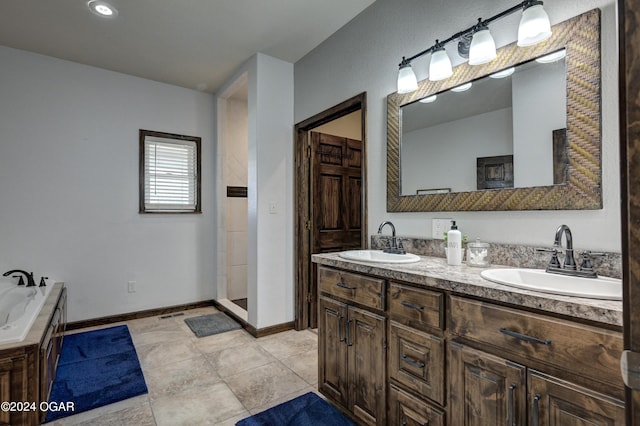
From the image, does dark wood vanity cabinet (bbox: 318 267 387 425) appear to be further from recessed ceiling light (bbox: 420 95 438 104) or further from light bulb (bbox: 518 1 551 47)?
light bulb (bbox: 518 1 551 47)

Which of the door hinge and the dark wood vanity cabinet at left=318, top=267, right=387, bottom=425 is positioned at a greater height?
the door hinge

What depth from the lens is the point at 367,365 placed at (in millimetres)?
1594

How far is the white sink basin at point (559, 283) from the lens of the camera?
99cm

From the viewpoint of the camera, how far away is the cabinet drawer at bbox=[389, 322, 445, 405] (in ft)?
4.16

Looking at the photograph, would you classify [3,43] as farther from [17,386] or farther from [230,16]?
[17,386]

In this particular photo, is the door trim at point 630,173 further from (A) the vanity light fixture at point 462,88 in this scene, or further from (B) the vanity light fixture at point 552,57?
(A) the vanity light fixture at point 462,88

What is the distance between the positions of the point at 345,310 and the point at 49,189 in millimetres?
3205

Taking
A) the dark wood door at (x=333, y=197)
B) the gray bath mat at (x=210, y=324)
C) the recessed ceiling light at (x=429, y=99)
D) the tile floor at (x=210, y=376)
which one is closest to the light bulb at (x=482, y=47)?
the recessed ceiling light at (x=429, y=99)

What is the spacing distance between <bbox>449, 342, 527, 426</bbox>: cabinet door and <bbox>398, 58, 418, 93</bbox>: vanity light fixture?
1498 mm

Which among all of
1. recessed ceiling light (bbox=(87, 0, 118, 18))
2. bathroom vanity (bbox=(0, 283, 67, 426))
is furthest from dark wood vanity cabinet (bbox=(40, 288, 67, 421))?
recessed ceiling light (bbox=(87, 0, 118, 18))

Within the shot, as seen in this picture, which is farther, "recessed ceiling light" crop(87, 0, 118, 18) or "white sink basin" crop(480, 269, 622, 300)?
"recessed ceiling light" crop(87, 0, 118, 18)

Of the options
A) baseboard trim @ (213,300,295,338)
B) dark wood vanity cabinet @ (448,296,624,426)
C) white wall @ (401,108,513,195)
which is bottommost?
baseboard trim @ (213,300,295,338)

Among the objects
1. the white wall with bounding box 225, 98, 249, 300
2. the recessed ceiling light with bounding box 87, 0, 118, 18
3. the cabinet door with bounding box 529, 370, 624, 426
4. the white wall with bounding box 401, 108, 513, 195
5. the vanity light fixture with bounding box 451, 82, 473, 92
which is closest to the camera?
the cabinet door with bounding box 529, 370, 624, 426

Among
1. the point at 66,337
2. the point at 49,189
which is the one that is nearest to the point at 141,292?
the point at 66,337
